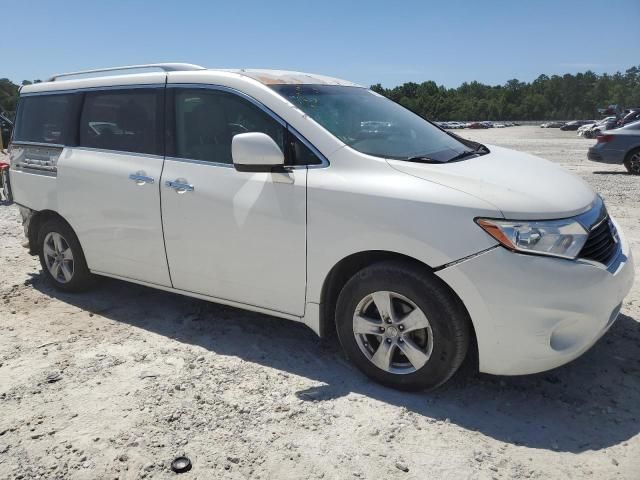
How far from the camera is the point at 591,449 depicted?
263 centimetres

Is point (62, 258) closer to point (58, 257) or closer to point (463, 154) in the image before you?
point (58, 257)

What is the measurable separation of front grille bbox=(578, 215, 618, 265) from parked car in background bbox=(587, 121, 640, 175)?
11.0 metres

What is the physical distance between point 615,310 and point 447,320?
969 millimetres

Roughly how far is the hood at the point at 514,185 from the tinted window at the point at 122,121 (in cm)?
191

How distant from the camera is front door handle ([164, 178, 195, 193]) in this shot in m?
3.63

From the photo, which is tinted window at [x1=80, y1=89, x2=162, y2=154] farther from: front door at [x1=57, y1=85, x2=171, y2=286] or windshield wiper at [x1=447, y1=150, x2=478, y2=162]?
windshield wiper at [x1=447, y1=150, x2=478, y2=162]

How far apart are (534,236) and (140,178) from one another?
105 inches

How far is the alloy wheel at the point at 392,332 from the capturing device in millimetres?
2977

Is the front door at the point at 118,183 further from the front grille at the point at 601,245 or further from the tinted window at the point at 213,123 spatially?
the front grille at the point at 601,245

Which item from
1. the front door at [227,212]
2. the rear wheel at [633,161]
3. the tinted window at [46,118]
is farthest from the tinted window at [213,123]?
the rear wheel at [633,161]

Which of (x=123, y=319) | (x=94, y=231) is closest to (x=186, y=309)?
(x=123, y=319)

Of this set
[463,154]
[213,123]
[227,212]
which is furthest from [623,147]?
[227,212]

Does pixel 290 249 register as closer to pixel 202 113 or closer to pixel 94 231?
pixel 202 113

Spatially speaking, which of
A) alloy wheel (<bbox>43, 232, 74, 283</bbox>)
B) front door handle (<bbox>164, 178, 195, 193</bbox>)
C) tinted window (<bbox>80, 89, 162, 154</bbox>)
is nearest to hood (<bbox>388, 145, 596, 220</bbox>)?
front door handle (<bbox>164, 178, 195, 193</bbox>)
